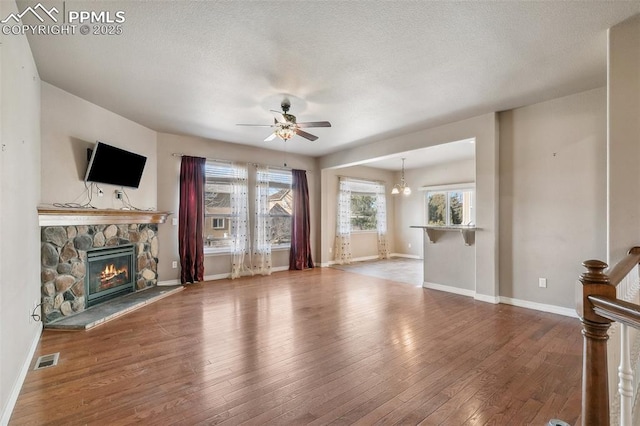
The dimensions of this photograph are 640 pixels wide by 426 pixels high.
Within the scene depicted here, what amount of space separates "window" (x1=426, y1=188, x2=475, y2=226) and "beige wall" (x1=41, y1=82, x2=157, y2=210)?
7.65 meters

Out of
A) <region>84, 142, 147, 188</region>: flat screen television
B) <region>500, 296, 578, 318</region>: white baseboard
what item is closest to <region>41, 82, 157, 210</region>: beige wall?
<region>84, 142, 147, 188</region>: flat screen television

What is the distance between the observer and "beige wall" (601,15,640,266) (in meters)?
2.44

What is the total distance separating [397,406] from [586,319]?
4.39 feet

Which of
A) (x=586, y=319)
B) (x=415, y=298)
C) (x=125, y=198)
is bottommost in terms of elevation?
(x=415, y=298)

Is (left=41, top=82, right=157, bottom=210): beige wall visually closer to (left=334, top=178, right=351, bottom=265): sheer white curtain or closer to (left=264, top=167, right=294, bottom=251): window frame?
(left=264, top=167, right=294, bottom=251): window frame

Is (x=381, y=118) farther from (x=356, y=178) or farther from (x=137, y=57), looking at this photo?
(x=356, y=178)

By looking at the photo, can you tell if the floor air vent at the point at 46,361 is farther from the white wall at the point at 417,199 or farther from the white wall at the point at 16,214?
the white wall at the point at 417,199

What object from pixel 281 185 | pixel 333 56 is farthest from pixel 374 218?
pixel 333 56

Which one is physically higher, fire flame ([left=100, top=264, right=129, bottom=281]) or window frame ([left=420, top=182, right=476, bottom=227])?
window frame ([left=420, top=182, right=476, bottom=227])

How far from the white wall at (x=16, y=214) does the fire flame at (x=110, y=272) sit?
47.2 inches

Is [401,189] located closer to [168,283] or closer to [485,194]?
[485,194]

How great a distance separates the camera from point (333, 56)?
2.84 meters

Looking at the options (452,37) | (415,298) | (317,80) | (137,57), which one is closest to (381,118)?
(317,80)

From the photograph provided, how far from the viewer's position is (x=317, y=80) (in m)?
3.33
